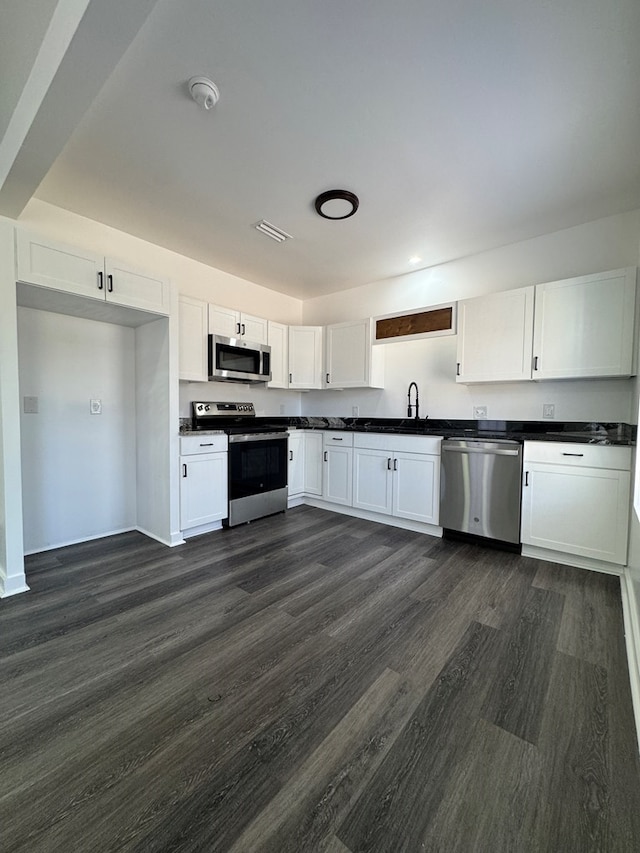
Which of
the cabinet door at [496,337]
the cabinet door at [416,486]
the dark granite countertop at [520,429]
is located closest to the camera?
the dark granite countertop at [520,429]

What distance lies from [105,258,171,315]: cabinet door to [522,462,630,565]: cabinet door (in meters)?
3.16

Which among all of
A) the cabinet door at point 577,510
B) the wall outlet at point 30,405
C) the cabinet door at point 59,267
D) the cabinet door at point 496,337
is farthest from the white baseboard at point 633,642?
the wall outlet at point 30,405

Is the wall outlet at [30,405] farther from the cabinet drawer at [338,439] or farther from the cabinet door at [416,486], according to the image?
the cabinet door at [416,486]

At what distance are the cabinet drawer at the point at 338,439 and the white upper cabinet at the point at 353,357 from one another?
24.7 inches

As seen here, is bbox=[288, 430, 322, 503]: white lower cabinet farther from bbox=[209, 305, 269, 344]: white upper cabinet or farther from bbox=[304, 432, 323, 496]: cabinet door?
bbox=[209, 305, 269, 344]: white upper cabinet

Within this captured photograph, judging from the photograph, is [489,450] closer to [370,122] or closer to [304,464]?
[304,464]

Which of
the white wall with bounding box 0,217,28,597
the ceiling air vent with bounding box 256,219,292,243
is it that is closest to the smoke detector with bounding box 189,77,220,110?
the ceiling air vent with bounding box 256,219,292,243

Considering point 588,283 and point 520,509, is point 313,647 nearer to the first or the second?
point 520,509

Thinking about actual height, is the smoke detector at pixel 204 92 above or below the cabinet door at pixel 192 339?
above

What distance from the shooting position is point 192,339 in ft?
10.8

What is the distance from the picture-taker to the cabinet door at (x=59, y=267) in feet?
6.98

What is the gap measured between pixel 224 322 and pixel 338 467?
6.39 ft

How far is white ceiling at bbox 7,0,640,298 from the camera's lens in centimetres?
138

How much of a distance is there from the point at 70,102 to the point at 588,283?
10.8ft
